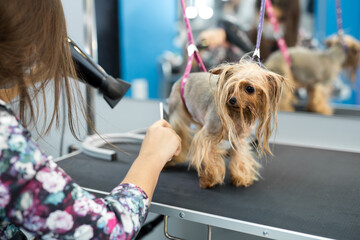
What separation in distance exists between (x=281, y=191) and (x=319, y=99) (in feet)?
2.76

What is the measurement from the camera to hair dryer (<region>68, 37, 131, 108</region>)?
1.07 metres

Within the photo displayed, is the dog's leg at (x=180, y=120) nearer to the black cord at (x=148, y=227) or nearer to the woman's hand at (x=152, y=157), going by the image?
the woman's hand at (x=152, y=157)

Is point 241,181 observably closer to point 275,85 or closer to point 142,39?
point 275,85

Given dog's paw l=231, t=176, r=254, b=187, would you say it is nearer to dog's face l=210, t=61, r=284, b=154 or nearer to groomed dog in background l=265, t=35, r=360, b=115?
dog's face l=210, t=61, r=284, b=154

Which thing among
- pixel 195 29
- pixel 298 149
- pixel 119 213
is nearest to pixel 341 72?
pixel 298 149

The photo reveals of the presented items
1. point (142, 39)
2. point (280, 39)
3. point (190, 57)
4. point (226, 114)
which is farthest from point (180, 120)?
point (142, 39)

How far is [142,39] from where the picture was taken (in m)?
2.59

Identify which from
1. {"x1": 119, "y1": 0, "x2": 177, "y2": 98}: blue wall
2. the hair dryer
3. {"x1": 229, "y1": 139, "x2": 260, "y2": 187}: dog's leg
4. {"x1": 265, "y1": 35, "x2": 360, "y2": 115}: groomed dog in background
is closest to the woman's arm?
{"x1": 229, "y1": 139, "x2": 260, "y2": 187}: dog's leg

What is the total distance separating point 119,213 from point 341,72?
1.37 meters

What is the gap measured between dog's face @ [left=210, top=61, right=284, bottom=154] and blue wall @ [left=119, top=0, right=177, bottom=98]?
1649 millimetres

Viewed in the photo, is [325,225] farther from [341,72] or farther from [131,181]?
[341,72]

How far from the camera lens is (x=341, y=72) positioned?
162 centimetres

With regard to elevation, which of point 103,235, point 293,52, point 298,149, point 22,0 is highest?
point 22,0

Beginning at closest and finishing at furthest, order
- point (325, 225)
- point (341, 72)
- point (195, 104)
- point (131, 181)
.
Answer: point (131, 181) → point (325, 225) → point (195, 104) → point (341, 72)
